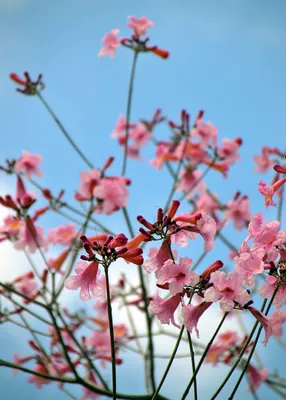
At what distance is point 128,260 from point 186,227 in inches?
11.4

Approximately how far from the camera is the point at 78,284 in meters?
2.39

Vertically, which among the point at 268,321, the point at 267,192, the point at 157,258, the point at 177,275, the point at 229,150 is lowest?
the point at 268,321

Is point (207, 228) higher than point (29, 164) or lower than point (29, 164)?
lower

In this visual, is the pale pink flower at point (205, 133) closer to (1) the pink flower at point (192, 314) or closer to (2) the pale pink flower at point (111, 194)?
(2) the pale pink flower at point (111, 194)

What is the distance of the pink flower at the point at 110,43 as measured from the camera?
5.72m

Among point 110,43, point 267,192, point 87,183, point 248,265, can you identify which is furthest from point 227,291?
point 110,43

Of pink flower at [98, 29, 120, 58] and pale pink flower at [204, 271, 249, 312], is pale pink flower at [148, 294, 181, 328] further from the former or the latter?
pink flower at [98, 29, 120, 58]

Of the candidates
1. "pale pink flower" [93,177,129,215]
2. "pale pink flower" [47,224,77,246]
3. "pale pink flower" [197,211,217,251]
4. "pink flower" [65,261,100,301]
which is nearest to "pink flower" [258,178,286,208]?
"pale pink flower" [197,211,217,251]

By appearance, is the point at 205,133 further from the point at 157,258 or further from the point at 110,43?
the point at 157,258

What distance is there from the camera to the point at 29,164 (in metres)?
5.72

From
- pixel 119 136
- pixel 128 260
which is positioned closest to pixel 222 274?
pixel 128 260

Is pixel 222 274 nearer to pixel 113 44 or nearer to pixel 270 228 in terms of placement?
pixel 270 228

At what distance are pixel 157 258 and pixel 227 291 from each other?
0.35 metres

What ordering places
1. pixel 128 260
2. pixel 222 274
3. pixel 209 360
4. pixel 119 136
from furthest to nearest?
1. pixel 119 136
2. pixel 209 360
3. pixel 128 260
4. pixel 222 274
